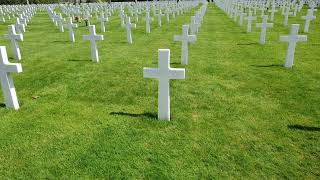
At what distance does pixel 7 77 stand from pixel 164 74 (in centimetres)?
262

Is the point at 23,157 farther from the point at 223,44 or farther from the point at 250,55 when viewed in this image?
the point at 223,44

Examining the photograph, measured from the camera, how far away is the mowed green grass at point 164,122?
3484mm

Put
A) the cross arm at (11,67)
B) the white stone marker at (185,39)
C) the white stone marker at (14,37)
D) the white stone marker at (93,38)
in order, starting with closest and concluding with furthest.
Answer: the cross arm at (11,67), the white stone marker at (185,39), the white stone marker at (93,38), the white stone marker at (14,37)

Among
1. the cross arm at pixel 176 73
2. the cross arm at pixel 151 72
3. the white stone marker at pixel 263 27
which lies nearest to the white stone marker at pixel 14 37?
the cross arm at pixel 151 72

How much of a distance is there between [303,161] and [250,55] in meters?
5.82

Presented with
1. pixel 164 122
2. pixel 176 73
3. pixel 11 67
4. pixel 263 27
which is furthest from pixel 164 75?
pixel 263 27

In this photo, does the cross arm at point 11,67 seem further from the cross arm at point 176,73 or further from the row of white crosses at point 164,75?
the cross arm at point 176,73

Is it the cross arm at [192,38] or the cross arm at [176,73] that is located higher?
the cross arm at [192,38]

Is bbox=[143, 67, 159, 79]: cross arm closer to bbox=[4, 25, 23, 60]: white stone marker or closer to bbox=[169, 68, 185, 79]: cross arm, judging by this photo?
bbox=[169, 68, 185, 79]: cross arm

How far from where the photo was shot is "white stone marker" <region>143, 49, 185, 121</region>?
4105mm

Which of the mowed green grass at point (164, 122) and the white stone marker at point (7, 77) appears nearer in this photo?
the mowed green grass at point (164, 122)

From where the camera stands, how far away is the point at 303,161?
3523 millimetres

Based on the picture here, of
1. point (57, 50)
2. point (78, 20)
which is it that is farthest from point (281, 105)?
point (78, 20)

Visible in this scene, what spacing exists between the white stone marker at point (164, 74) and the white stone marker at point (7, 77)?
6.92 ft
